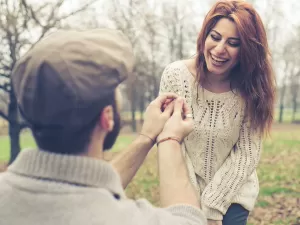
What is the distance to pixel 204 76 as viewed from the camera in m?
2.22

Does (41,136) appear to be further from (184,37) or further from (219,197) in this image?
(184,37)

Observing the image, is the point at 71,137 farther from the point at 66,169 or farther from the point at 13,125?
the point at 13,125

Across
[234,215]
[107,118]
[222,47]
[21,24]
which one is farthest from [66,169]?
[21,24]

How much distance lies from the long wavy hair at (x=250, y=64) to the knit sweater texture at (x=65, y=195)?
1.20 m

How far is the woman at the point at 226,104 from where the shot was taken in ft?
7.02

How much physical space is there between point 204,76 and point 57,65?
129 cm

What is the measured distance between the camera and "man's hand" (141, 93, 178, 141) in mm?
1645

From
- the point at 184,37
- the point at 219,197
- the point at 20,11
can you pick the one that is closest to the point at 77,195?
the point at 219,197

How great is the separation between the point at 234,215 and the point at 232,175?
9.5 inches

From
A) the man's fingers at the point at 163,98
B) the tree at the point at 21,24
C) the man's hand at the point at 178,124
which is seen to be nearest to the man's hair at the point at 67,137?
the man's hand at the point at 178,124

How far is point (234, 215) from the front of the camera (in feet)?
7.49

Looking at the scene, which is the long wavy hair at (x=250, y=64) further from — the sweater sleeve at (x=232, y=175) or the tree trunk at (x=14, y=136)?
the tree trunk at (x=14, y=136)

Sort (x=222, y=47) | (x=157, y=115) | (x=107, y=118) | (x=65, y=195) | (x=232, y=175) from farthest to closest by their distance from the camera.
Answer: (x=232, y=175)
(x=222, y=47)
(x=157, y=115)
(x=107, y=118)
(x=65, y=195)

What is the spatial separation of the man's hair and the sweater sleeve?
4.01 ft
